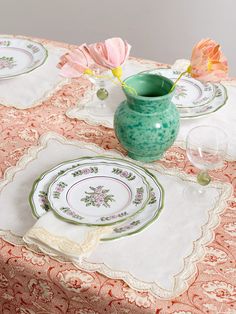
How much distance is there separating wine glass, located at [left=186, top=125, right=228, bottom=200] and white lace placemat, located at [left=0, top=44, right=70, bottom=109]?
51 cm

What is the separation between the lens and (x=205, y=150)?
138cm

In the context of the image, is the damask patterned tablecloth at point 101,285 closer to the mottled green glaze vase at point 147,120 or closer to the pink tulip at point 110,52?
the mottled green glaze vase at point 147,120

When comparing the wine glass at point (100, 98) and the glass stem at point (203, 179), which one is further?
the wine glass at point (100, 98)

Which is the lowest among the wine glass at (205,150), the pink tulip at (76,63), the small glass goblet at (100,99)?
the small glass goblet at (100,99)

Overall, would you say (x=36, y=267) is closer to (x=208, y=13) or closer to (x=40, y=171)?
(x=40, y=171)

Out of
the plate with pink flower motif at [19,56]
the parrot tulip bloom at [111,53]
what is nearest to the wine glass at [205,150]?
the parrot tulip bloom at [111,53]

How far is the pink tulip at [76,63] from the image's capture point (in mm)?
1311

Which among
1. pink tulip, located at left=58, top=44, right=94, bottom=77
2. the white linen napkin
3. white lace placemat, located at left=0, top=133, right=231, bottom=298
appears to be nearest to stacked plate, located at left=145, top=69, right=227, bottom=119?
white lace placemat, located at left=0, top=133, right=231, bottom=298

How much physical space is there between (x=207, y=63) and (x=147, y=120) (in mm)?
191

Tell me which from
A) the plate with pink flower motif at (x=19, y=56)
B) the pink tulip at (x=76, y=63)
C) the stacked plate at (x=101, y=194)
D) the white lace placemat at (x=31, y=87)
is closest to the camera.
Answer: the stacked plate at (x=101, y=194)

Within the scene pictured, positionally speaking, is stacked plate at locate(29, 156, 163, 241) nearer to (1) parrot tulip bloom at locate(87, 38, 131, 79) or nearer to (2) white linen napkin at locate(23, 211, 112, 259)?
(2) white linen napkin at locate(23, 211, 112, 259)

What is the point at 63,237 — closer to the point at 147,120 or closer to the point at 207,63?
the point at 147,120

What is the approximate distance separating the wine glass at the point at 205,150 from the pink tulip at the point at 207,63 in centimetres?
17

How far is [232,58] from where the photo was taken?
324cm
